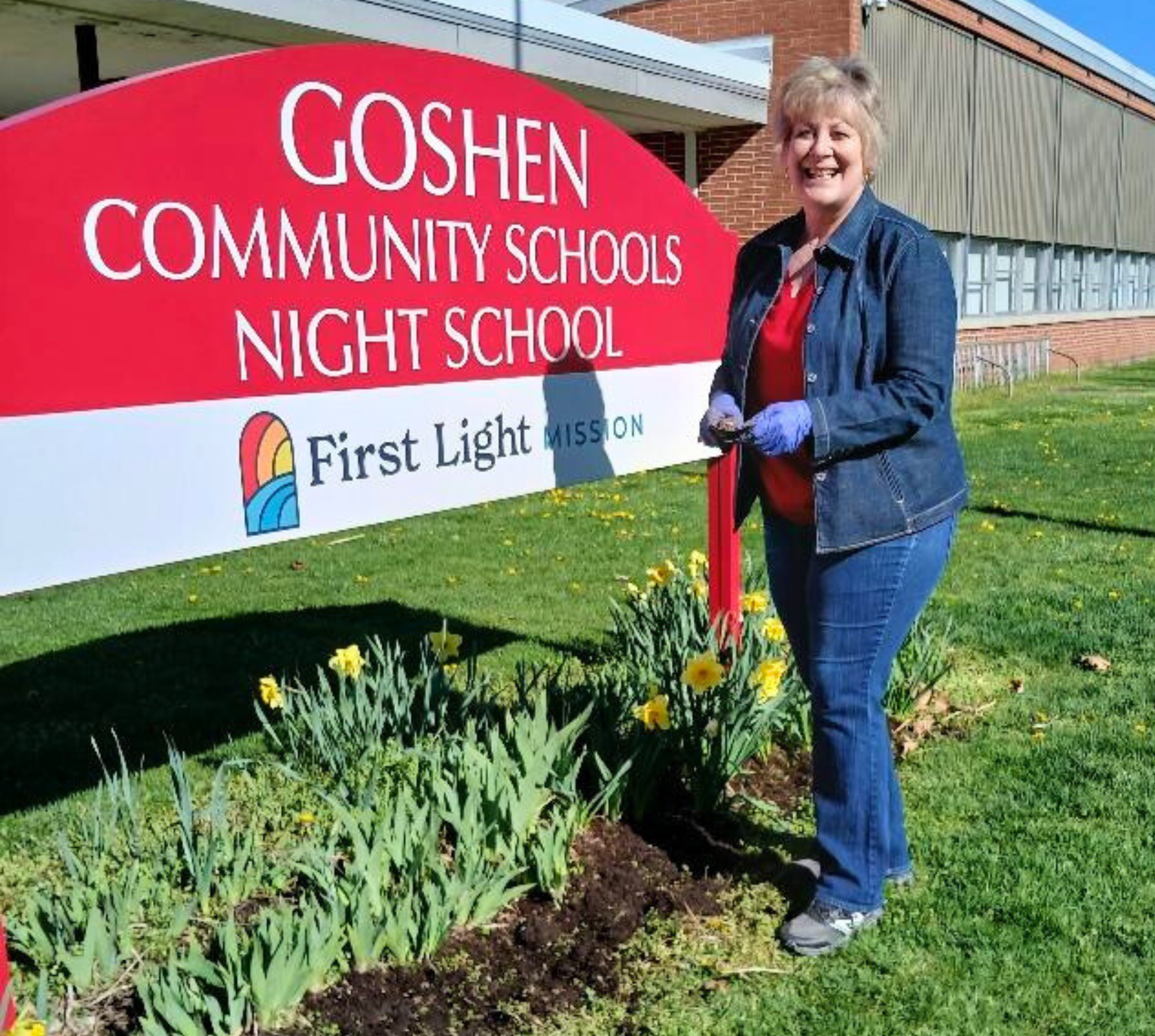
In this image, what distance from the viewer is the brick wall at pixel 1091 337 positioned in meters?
22.5

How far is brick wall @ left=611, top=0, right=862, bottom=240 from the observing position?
631 inches

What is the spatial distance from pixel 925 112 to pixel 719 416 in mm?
18073

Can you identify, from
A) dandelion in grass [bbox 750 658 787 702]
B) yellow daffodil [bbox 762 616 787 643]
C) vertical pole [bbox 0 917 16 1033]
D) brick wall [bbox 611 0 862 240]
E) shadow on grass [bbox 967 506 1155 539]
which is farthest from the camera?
brick wall [bbox 611 0 862 240]

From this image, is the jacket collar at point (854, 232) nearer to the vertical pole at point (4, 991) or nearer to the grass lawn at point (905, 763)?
the grass lawn at point (905, 763)

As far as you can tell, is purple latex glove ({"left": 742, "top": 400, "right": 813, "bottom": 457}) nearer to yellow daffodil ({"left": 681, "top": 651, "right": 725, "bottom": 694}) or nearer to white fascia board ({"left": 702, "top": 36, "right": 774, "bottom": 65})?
yellow daffodil ({"left": 681, "top": 651, "right": 725, "bottom": 694})

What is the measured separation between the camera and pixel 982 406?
56.3 ft

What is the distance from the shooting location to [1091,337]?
88.1 ft

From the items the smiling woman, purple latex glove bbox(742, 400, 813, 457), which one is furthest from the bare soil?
purple latex glove bbox(742, 400, 813, 457)

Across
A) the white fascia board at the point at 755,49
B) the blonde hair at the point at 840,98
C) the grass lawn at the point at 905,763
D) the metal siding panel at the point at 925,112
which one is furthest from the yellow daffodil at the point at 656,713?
the metal siding panel at the point at 925,112

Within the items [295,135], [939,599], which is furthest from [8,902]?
[939,599]

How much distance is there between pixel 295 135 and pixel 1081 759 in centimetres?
283

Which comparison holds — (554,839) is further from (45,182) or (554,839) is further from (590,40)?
(590,40)

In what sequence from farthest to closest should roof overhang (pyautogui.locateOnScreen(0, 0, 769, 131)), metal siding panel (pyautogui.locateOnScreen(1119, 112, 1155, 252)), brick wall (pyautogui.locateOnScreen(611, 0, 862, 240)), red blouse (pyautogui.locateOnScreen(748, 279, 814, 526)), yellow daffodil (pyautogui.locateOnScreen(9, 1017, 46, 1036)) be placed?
metal siding panel (pyautogui.locateOnScreen(1119, 112, 1155, 252)) → brick wall (pyautogui.locateOnScreen(611, 0, 862, 240)) → roof overhang (pyautogui.locateOnScreen(0, 0, 769, 131)) → red blouse (pyautogui.locateOnScreen(748, 279, 814, 526)) → yellow daffodil (pyautogui.locateOnScreen(9, 1017, 46, 1036))

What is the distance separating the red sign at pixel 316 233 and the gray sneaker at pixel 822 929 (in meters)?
1.48
